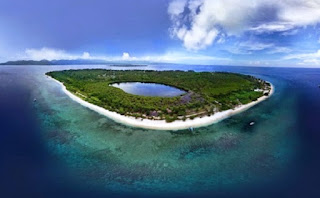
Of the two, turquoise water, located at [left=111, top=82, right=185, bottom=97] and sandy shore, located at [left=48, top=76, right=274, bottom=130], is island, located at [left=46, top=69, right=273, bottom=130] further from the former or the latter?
turquoise water, located at [left=111, top=82, right=185, bottom=97]

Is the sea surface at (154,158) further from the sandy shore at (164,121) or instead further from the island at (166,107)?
the island at (166,107)

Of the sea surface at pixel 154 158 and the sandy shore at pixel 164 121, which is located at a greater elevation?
the sandy shore at pixel 164 121

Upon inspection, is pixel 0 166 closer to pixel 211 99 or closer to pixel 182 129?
pixel 182 129

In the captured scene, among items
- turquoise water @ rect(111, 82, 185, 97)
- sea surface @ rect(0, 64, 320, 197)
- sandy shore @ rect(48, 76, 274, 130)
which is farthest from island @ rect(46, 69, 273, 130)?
turquoise water @ rect(111, 82, 185, 97)

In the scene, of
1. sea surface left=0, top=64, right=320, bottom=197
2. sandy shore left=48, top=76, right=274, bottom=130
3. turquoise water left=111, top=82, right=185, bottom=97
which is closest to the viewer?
sea surface left=0, top=64, right=320, bottom=197

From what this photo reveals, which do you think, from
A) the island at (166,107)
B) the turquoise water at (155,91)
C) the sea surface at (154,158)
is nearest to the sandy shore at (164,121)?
the island at (166,107)

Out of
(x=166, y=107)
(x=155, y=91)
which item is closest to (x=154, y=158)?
(x=166, y=107)

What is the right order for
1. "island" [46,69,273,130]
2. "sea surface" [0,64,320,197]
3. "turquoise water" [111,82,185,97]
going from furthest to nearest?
1. "turquoise water" [111,82,185,97]
2. "island" [46,69,273,130]
3. "sea surface" [0,64,320,197]

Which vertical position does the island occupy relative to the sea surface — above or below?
above

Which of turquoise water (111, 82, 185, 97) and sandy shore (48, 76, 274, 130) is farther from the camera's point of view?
turquoise water (111, 82, 185, 97)
